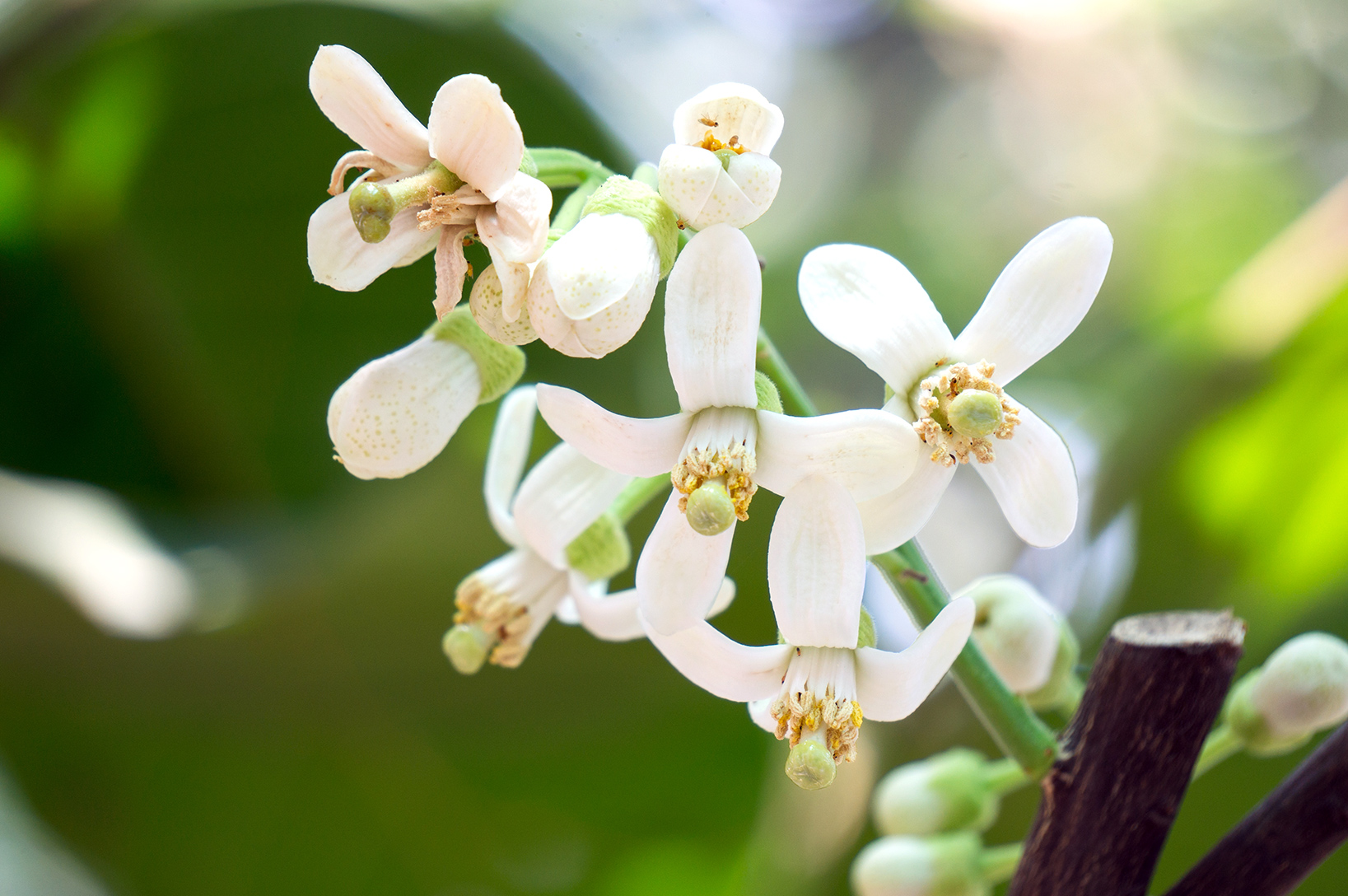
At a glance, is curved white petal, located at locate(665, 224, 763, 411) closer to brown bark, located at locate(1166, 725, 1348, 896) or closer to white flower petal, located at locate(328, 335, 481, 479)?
white flower petal, located at locate(328, 335, 481, 479)

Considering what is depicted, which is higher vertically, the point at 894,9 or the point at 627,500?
the point at 894,9

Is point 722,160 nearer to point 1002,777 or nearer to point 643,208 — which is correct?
point 643,208

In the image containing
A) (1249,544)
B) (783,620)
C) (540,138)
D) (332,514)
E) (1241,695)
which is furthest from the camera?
(332,514)

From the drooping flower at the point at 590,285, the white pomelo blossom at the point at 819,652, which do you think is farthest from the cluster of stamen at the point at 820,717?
the drooping flower at the point at 590,285

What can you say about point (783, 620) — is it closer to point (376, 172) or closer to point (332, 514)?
point (376, 172)

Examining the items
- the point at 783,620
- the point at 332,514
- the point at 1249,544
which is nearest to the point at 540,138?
the point at 332,514

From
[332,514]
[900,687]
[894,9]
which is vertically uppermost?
[894,9]
